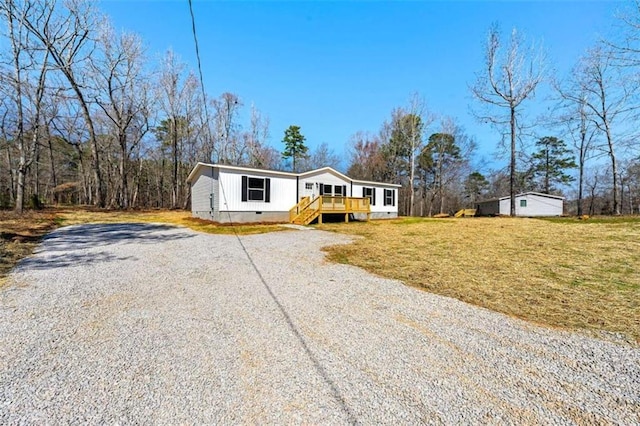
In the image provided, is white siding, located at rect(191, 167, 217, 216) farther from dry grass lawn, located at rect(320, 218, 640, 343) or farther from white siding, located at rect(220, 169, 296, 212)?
dry grass lawn, located at rect(320, 218, 640, 343)

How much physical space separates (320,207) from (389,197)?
8.58 meters

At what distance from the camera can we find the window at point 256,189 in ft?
44.9

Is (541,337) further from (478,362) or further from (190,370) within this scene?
(190,370)

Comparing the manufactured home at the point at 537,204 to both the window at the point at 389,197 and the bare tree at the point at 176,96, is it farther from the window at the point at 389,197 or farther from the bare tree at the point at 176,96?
the bare tree at the point at 176,96

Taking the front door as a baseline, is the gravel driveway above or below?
below

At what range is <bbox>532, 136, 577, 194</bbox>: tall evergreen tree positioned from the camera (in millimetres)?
31156

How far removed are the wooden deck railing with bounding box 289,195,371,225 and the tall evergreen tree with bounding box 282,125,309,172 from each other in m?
16.2

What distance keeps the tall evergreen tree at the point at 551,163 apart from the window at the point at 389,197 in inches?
889

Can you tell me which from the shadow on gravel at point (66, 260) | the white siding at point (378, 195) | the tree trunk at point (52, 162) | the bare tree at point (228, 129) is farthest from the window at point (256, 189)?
the tree trunk at point (52, 162)

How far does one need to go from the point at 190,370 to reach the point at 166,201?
125ft

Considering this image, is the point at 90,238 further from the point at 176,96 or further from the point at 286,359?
the point at 176,96

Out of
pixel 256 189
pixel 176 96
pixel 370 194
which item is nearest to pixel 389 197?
pixel 370 194

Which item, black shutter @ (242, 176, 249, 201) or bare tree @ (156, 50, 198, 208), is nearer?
black shutter @ (242, 176, 249, 201)

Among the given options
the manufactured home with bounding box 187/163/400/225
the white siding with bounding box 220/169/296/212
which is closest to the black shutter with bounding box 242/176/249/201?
the manufactured home with bounding box 187/163/400/225
